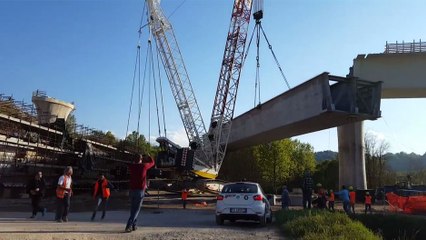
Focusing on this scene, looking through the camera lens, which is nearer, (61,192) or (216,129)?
(61,192)

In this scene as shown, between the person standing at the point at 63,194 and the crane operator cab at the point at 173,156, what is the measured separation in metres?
24.9

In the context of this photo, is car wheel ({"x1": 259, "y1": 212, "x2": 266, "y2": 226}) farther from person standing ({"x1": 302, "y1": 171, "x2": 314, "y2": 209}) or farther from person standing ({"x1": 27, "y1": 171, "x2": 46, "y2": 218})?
person standing ({"x1": 302, "y1": 171, "x2": 314, "y2": 209})

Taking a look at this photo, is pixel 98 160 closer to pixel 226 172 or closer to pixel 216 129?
pixel 216 129

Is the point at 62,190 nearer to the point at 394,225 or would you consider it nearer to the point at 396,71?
the point at 394,225

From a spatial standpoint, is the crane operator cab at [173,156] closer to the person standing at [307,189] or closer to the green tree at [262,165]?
the person standing at [307,189]

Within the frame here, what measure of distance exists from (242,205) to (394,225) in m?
6.24

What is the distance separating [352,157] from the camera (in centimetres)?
3831

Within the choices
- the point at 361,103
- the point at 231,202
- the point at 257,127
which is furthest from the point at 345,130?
the point at 231,202

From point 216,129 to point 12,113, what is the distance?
20.0 m

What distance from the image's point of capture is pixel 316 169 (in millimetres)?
92500

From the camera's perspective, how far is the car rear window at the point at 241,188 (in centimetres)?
1527

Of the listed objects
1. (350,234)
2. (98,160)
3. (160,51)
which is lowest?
(350,234)

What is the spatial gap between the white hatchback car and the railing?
20968 millimetres

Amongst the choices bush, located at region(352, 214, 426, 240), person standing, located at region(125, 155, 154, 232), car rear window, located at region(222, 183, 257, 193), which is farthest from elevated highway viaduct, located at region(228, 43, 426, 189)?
person standing, located at region(125, 155, 154, 232)
